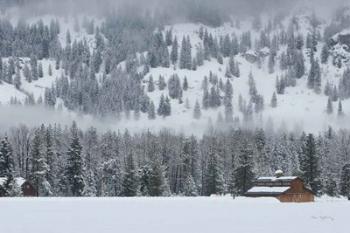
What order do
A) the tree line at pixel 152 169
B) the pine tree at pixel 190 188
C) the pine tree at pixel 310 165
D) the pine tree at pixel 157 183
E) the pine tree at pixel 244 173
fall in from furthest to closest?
the pine tree at pixel 190 188, the pine tree at pixel 310 165, the pine tree at pixel 244 173, the tree line at pixel 152 169, the pine tree at pixel 157 183

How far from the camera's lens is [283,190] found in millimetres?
102062

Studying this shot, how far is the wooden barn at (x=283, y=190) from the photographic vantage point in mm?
101938

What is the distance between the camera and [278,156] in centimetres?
16825

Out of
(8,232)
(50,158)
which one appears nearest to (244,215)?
(8,232)

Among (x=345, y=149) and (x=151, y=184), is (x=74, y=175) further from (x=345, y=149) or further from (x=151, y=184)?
(x=345, y=149)

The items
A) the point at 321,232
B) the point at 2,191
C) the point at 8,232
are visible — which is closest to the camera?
the point at 8,232

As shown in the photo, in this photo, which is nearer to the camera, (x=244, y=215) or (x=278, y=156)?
(x=244, y=215)

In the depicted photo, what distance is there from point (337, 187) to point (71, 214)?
8377cm

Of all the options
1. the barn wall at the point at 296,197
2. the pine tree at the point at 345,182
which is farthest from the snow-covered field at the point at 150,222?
the pine tree at the point at 345,182

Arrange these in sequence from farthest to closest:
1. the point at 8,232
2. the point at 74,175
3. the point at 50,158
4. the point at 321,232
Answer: the point at 50,158 < the point at 74,175 < the point at 321,232 < the point at 8,232

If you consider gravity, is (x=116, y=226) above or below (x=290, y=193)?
Result: above

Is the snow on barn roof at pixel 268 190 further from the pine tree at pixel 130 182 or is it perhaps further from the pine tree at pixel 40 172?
the pine tree at pixel 40 172

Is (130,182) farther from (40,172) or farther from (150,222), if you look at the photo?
(150,222)

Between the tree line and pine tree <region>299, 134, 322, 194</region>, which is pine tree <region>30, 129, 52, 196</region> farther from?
pine tree <region>299, 134, 322, 194</region>
